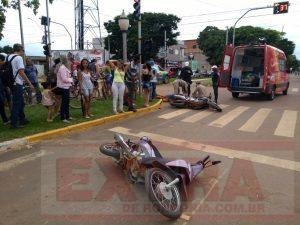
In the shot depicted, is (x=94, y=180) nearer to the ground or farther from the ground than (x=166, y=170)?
nearer to the ground

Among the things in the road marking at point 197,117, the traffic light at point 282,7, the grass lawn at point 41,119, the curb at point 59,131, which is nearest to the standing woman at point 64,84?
the grass lawn at point 41,119

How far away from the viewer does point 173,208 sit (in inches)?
192

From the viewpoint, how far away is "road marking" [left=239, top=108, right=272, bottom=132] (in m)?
11.2

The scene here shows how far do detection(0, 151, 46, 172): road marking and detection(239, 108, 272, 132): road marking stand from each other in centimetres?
546

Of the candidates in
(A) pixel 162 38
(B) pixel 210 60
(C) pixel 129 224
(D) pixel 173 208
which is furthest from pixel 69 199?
(B) pixel 210 60

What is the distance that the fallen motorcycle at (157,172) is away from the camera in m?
4.88

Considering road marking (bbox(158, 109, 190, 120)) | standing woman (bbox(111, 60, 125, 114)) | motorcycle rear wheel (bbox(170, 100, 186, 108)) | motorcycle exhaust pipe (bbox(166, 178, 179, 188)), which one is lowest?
road marking (bbox(158, 109, 190, 120))

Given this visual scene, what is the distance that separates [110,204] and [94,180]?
103cm

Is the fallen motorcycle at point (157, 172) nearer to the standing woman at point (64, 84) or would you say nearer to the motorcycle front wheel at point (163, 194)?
the motorcycle front wheel at point (163, 194)

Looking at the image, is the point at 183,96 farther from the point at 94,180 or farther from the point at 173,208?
the point at 173,208

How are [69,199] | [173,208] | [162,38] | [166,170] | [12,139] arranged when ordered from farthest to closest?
[162,38] < [12,139] < [69,199] < [166,170] < [173,208]

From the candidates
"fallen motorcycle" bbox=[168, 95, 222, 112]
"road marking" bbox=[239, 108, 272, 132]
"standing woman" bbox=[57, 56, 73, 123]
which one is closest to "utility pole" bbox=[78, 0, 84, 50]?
"fallen motorcycle" bbox=[168, 95, 222, 112]

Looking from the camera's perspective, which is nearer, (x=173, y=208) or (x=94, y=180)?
(x=173, y=208)

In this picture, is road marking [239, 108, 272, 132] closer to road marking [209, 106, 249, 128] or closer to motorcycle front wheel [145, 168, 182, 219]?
road marking [209, 106, 249, 128]
